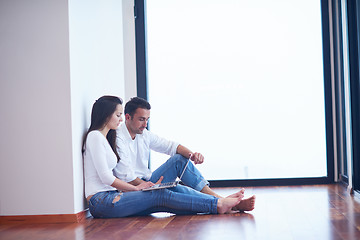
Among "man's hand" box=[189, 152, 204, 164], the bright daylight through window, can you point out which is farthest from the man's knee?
the bright daylight through window

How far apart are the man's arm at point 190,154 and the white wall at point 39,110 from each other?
0.75 m

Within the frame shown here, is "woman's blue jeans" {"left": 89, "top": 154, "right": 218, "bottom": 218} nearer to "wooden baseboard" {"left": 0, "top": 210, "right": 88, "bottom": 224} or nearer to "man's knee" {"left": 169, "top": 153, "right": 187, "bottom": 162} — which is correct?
"wooden baseboard" {"left": 0, "top": 210, "right": 88, "bottom": 224}

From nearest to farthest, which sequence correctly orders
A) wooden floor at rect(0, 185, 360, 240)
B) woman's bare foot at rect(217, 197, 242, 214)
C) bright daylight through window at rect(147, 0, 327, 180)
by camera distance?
1. wooden floor at rect(0, 185, 360, 240)
2. woman's bare foot at rect(217, 197, 242, 214)
3. bright daylight through window at rect(147, 0, 327, 180)

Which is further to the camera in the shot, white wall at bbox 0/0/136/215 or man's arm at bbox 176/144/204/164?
man's arm at bbox 176/144/204/164

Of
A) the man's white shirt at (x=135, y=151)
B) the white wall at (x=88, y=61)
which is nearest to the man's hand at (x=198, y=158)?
the man's white shirt at (x=135, y=151)

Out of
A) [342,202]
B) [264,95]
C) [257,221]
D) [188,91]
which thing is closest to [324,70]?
[264,95]

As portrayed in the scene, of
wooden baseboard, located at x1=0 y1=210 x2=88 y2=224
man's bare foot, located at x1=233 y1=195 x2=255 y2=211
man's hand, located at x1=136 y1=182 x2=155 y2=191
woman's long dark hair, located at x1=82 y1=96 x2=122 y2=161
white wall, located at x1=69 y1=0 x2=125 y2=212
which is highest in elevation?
white wall, located at x1=69 y1=0 x2=125 y2=212

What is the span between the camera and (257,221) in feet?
9.43

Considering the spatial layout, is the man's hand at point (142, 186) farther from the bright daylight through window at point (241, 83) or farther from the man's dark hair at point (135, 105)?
the bright daylight through window at point (241, 83)

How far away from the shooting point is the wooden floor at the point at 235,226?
8.14 ft

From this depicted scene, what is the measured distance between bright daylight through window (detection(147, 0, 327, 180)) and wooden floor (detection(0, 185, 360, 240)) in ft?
4.76

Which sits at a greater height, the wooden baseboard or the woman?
the woman

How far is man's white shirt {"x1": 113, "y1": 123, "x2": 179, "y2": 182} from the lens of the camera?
344 cm

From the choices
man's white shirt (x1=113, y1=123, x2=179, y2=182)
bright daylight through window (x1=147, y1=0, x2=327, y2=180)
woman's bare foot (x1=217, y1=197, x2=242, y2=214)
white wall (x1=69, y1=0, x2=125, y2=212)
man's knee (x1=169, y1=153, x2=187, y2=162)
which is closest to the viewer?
woman's bare foot (x1=217, y1=197, x2=242, y2=214)
